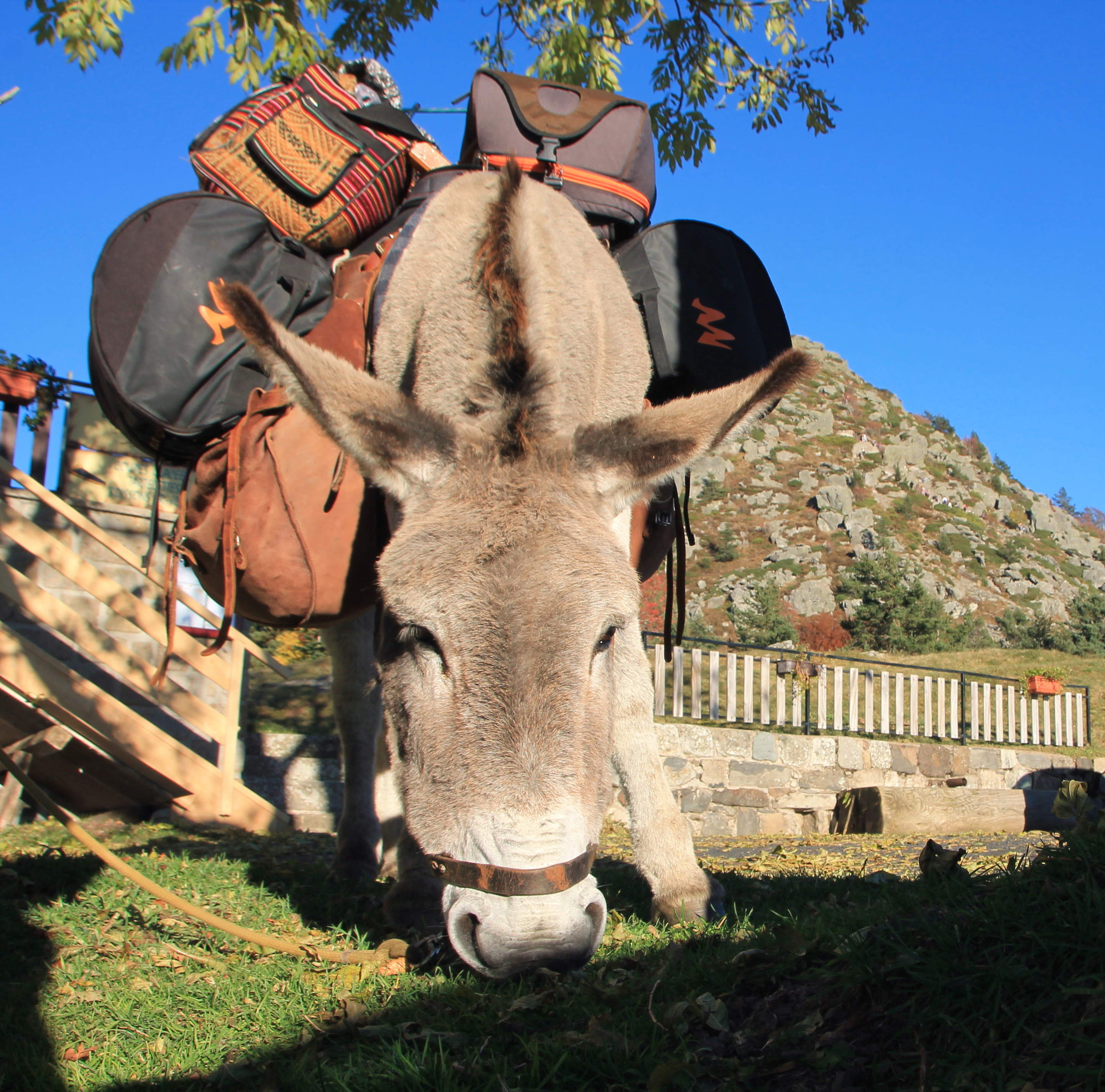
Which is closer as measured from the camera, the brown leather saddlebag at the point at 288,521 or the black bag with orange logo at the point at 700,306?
the brown leather saddlebag at the point at 288,521

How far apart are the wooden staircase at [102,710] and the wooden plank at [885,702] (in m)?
10.6

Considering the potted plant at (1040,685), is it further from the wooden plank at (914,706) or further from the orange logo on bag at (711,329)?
the orange logo on bag at (711,329)

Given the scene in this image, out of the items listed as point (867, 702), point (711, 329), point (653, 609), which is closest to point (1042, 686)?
point (867, 702)

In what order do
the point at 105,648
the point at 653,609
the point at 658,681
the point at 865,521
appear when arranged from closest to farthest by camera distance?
the point at 105,648, the point at 658,681, the point at 653,609, the point at 865,521

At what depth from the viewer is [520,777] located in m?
2.11

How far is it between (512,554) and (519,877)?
0.77 meters

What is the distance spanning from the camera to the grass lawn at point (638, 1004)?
64.8 inches

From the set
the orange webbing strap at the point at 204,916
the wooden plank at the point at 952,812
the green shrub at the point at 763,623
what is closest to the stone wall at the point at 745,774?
the wooden plank at the point at 952,812

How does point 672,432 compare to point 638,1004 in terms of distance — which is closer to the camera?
point 638,1004

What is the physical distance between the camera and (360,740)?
15.0 feet

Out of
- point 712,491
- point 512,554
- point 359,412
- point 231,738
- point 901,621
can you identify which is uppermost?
point 712,491

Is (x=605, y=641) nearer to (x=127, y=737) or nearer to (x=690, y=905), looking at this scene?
(x=690, y=905)

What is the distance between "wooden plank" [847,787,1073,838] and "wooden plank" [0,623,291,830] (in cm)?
508

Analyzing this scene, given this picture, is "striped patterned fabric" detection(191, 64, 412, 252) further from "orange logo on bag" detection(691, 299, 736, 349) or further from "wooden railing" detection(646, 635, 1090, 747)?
"wooden railing" detection(646, 635, 1090, 747)
